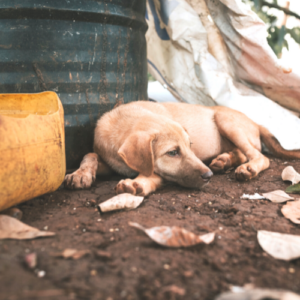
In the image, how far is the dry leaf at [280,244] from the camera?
4.48ft

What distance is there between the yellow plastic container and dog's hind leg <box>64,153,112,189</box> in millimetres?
340

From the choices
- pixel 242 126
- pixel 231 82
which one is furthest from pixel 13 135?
pixel 231 82

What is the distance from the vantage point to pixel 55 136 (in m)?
1.92

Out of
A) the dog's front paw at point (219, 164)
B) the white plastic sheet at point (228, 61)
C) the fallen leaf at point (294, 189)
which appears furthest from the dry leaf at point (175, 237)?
the white plastic sheet at point (228, 61)

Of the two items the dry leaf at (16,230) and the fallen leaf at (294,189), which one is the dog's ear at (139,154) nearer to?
the dry leaf at (16,230)

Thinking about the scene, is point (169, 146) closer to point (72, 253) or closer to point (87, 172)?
point (87, 172)

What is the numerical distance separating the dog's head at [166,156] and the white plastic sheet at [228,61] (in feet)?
4.57

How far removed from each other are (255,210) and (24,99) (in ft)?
5.96

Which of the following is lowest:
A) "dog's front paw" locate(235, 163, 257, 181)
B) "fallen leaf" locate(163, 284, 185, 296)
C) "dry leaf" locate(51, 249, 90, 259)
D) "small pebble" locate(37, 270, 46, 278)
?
"dog's front paw" locate(235, 163, 257, 181)

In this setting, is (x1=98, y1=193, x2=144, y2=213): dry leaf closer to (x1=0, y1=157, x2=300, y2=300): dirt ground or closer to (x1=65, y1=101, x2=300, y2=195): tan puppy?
(x1=0, y1=157, x2=300, y2=300): dirt ground

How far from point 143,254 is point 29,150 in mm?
875

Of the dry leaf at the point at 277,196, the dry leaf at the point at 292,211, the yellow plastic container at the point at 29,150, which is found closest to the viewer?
the yellow plastic container at the point at 29,150

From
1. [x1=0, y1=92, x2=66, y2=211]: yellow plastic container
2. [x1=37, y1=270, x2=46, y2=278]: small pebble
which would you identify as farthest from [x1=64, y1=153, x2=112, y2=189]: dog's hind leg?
[x1=37, y1=270, x2=46, y2=278]: small pebble

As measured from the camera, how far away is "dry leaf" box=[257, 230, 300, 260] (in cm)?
137
